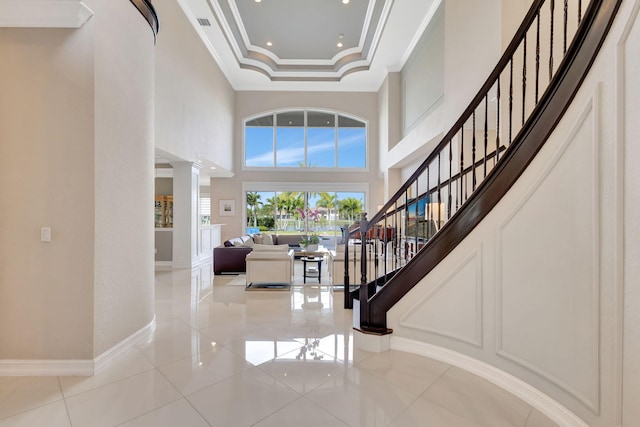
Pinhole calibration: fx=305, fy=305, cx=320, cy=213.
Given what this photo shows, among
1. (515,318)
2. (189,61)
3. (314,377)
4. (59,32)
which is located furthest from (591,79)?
(189,61)

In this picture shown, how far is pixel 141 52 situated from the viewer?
127 inches

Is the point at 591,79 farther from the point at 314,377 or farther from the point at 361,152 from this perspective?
the point at 361,152

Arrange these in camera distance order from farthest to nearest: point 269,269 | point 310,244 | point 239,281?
point 310,244 < point 239,281 < point 269,269

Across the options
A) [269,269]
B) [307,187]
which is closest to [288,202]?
[307,187]

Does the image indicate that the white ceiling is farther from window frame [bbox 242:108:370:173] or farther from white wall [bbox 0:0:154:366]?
white wall [bbox 0:0:154:366]

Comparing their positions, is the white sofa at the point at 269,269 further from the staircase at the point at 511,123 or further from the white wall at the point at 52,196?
the white wall at the point at 52,196

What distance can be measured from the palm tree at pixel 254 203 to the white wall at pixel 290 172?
32 cm

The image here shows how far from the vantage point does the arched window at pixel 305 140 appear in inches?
429

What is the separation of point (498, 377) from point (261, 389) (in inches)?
70.2

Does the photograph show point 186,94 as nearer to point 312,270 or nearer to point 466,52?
point 312,270

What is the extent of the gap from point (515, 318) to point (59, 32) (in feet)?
13.8

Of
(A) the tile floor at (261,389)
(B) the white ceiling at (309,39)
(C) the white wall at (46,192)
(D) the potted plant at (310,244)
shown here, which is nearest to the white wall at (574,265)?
(A) the tile floor at (261,389)

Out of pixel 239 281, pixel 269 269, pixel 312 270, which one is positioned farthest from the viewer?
pixel 312 270

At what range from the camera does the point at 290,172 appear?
10.8 meters
